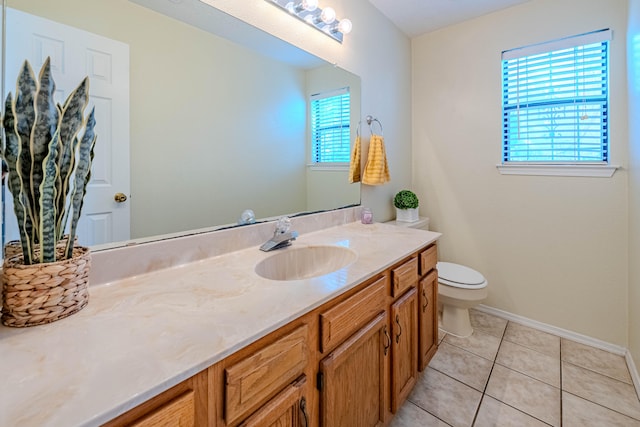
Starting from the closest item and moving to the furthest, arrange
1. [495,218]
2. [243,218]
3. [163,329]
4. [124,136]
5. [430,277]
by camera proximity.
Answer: [163,329] < [124,136] < [243,218] < [430,277] < [495,218]

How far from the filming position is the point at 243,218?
50.7 inches

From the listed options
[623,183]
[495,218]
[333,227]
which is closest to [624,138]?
[623,183]

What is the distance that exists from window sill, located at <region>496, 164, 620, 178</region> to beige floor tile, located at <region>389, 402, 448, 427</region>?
1.76 meters

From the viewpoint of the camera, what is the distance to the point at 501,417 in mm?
1384

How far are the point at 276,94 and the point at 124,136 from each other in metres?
0.73

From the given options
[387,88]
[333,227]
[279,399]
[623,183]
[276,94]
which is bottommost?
[279,399]

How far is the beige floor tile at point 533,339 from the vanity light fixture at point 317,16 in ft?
7.64

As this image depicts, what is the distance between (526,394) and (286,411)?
1.49m

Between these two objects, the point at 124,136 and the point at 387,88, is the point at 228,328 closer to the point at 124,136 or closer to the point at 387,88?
the point at 124,136

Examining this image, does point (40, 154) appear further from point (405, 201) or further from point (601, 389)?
point (601, 389)

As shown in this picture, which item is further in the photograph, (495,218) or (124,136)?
(495,218)

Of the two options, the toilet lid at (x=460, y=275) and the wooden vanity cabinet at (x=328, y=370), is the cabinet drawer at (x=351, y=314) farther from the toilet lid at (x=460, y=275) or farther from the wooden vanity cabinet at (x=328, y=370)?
the toilet lid at (x=460, y=275)

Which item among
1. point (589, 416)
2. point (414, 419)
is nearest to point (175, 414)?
point (414, 419)

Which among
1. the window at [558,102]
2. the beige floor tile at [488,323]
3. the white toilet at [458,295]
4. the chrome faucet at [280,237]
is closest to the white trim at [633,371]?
the beige floor tile at [488,323]
